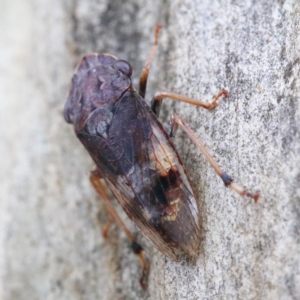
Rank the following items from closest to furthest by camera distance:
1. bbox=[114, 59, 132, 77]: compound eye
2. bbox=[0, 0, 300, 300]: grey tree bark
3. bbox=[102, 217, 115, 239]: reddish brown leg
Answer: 1. bbox=[0, 0, 300, 300]: grey tree bark
2. bbox=[114, 59, 132, 77]: compound eye
3. bbox=[102, 217, 115, 239]: reddish brown leg

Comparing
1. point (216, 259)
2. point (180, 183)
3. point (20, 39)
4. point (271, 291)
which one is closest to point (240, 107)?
point (180, 183)

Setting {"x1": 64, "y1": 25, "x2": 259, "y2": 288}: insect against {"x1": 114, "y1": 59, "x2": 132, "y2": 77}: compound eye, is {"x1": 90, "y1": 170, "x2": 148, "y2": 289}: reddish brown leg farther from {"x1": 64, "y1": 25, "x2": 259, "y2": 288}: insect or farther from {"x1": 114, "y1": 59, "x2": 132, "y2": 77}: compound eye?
{"x1": 114, "y1": 59, "x2": 132, "y2": 77}: compound eye

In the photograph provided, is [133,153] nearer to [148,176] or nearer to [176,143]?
[148,176]

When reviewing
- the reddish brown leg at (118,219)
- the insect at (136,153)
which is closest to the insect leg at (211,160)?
the insect at (136,153)

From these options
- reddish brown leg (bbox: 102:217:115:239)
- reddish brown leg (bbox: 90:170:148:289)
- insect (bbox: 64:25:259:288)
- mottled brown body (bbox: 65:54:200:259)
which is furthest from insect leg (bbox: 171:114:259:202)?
reddish brown leg (bbox: 102:217:115:239)

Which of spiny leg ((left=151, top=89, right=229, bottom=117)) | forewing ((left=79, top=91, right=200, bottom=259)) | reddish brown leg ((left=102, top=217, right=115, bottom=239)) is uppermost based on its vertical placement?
spiny leg ((left=151, top=89, right=229, bottom=117))

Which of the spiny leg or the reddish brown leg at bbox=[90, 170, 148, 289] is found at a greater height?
the spiny leg

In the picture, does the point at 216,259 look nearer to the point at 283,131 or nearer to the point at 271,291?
the point at 271,291

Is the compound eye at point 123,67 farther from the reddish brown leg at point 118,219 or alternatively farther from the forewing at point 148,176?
the reddish brown leg at point 118,219
